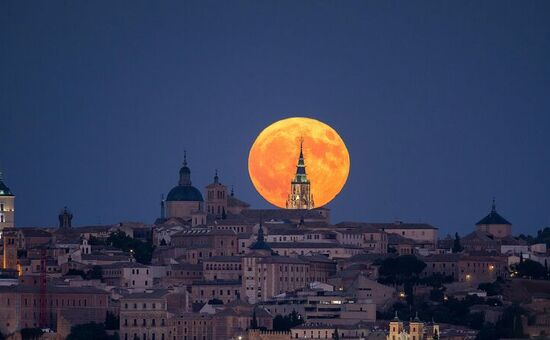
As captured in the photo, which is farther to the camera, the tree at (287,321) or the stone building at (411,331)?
the tree at (287,321)

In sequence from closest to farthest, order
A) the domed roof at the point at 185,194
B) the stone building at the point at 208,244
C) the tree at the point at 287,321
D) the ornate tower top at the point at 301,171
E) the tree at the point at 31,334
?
1. the tree at the point at 31,334
2. the tree at the point at 287,321
3. the stone building at the point at 208,244
4. the ornate tower top at the point at 301,171
5. the domed roof at the point at 185,194

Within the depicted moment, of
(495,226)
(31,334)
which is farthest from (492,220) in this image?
(31,334)

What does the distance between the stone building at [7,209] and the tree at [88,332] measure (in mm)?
23499

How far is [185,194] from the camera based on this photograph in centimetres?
14362

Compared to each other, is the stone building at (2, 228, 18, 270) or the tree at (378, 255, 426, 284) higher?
the stone building at (2, 228, 18, 270)

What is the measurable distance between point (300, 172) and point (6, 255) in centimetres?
1577

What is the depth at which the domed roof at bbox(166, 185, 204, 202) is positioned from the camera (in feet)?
470

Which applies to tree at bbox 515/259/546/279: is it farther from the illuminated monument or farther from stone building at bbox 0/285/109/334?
stone building at bbox 0/285/109/334

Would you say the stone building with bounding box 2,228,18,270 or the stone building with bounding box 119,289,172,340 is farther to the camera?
the stone building with bounding box 2,228,18,270

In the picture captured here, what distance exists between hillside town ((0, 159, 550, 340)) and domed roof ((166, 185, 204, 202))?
2.92 metres

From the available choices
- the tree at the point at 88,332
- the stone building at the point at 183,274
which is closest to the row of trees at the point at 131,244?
the stone building at the point at 183,274

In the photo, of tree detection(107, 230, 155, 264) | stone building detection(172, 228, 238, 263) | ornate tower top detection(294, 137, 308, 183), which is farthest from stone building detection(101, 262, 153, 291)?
ornate tower top detection(294, 137, 308, 183)

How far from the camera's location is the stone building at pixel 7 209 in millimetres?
141000

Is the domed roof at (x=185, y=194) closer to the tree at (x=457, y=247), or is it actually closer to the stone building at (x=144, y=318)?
the tree at (x=457, y=247)
